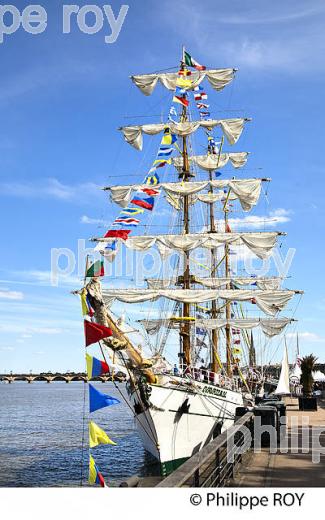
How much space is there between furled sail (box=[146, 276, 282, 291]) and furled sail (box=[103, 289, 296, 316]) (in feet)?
5.42

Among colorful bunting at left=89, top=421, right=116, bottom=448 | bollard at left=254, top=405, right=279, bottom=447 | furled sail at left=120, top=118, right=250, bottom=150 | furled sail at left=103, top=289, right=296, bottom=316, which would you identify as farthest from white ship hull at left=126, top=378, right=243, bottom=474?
furled sail at left=120, top=118, right=250, bottom=150

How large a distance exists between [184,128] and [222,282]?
11.2 metres

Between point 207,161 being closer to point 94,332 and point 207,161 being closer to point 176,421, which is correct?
point 176,421

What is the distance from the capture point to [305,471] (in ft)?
38.0

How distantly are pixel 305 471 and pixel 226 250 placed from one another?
1606 inches

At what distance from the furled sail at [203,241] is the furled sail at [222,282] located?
6.77 ft

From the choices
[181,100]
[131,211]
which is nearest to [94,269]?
[131,211]

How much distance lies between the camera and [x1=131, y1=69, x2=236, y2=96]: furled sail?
39.3 meters

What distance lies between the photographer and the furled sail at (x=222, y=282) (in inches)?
1564
